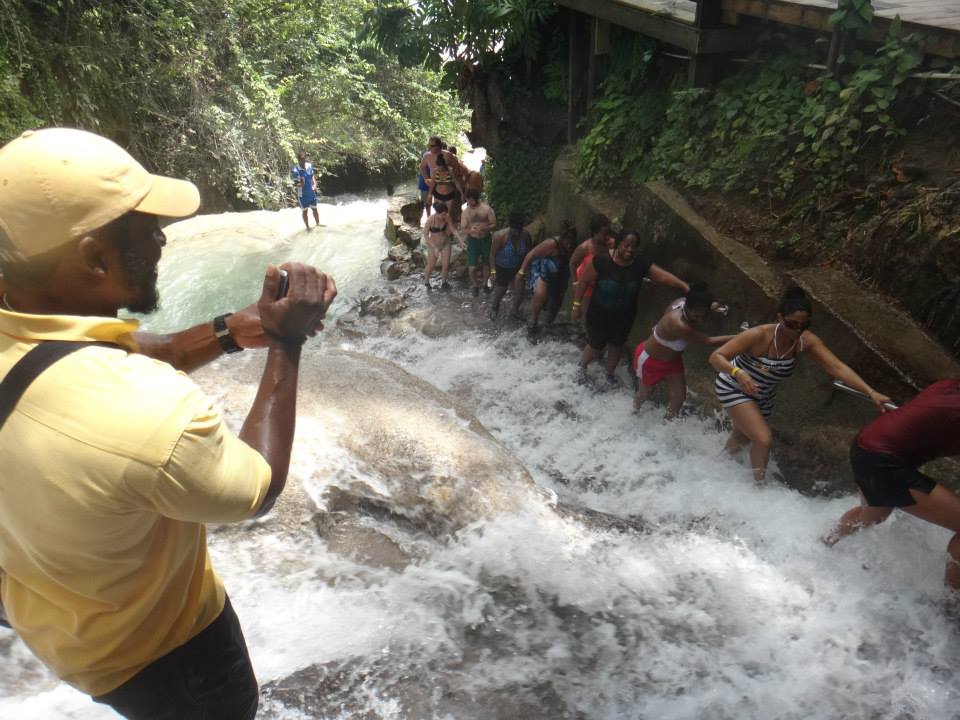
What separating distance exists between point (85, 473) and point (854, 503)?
14.8 feet

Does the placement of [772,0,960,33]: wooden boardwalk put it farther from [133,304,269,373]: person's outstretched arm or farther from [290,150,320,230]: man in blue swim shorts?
[290,150,320,230]: man in blue swim shorts

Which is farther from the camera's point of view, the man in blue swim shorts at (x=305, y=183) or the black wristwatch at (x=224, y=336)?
the man in blue swim shorts at (x=305, y=183)

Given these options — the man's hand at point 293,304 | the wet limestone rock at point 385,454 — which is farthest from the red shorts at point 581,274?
the man's hand at point 293,304

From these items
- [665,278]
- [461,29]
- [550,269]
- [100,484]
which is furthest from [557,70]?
[100,484]

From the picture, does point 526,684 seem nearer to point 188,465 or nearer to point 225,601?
point 225,601

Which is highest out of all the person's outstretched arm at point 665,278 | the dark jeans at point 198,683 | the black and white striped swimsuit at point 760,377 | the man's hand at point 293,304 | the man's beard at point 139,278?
the man's beard at point 139,278

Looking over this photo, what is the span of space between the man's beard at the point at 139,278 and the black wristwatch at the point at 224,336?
0.51 metres

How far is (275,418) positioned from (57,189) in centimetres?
61

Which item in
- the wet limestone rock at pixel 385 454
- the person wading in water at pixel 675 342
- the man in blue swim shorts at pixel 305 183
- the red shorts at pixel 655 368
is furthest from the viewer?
the man in blue swim shorts at pixel 305 183

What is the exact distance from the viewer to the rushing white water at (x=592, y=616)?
A: 262 centimetres

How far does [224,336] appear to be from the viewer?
6.39 ft

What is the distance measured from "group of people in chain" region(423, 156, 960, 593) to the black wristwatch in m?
2.99

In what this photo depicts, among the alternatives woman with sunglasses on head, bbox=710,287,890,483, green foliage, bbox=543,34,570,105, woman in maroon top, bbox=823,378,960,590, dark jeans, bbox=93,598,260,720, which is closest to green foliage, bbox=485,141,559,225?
green foliage, bbox=543,34,570,105

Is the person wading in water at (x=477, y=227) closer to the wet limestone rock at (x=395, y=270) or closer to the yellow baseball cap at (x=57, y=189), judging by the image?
the wet limestone rock at (x=395, y=270)
